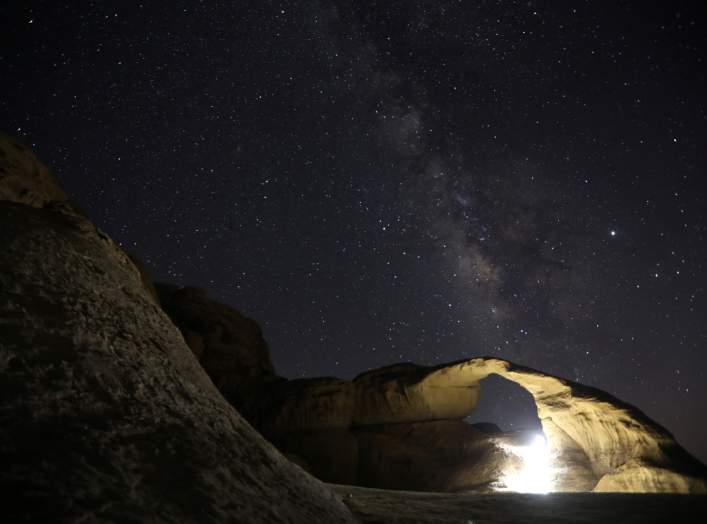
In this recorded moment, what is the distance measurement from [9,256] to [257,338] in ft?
58.5

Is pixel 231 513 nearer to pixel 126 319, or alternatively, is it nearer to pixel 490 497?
pixel 126 319

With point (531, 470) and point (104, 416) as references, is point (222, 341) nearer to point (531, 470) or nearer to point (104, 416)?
point (531, 470)

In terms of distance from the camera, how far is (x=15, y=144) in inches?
253

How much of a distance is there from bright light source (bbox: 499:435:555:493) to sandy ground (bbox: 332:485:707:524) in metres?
7.94

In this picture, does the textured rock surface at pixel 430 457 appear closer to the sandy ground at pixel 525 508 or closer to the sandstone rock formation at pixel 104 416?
the sandy ground at pixel 525 508

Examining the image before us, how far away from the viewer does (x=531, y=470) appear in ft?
43.6

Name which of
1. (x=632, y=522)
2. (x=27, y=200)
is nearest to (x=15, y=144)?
(x=27, y=200)

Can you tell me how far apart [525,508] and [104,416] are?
14.9 ft

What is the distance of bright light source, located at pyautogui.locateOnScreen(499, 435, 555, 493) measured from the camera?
40.8ft

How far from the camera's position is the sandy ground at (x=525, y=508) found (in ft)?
13.4

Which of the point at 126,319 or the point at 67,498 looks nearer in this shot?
the point at 67,498

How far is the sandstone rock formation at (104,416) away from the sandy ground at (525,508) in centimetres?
77

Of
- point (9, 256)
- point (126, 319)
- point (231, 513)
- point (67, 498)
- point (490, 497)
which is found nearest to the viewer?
point (67, 498)

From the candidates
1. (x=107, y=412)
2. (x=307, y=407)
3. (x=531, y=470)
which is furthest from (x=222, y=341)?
(x=107, y=412)
